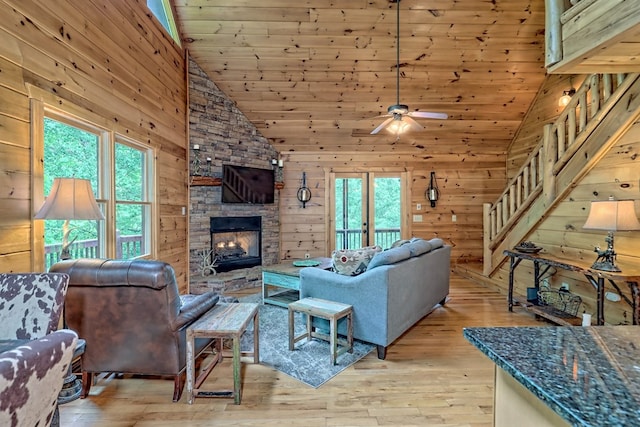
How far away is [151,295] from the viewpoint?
2.15m

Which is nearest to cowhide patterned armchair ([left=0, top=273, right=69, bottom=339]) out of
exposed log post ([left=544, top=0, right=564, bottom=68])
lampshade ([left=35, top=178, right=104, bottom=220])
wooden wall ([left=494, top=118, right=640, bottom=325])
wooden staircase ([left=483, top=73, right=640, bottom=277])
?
lampshade ([left=35, top=178, right=104, bottom=220])

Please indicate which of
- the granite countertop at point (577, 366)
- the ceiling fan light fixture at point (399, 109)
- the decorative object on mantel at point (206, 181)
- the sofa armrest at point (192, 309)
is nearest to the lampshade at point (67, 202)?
the sofa armrest at point (192, 309)

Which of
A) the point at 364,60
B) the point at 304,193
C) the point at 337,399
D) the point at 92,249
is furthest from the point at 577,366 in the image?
the point at 304,193

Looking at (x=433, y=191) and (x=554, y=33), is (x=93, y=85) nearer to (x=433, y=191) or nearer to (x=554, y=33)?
(x=554, y=33)

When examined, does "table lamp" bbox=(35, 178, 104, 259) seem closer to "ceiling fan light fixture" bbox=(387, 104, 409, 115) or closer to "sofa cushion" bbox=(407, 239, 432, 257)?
"sofa cushion" bbox=(407, 239, 432, 257)

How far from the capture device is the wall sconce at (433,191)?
6.65 metres

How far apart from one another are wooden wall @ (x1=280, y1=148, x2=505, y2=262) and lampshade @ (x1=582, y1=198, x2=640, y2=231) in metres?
3.76

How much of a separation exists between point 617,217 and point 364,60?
3676 millimetres

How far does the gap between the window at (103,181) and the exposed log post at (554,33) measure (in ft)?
11.9

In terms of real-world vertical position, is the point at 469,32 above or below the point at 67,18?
above

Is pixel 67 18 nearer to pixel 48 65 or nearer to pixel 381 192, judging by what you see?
pixel 48 65

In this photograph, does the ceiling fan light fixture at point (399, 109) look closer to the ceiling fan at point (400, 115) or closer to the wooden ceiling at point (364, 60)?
the ceiling fan at point (400, 115)

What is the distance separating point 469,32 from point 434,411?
4779mm

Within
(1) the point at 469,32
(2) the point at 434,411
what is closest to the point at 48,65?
(2) the point at 434,411
